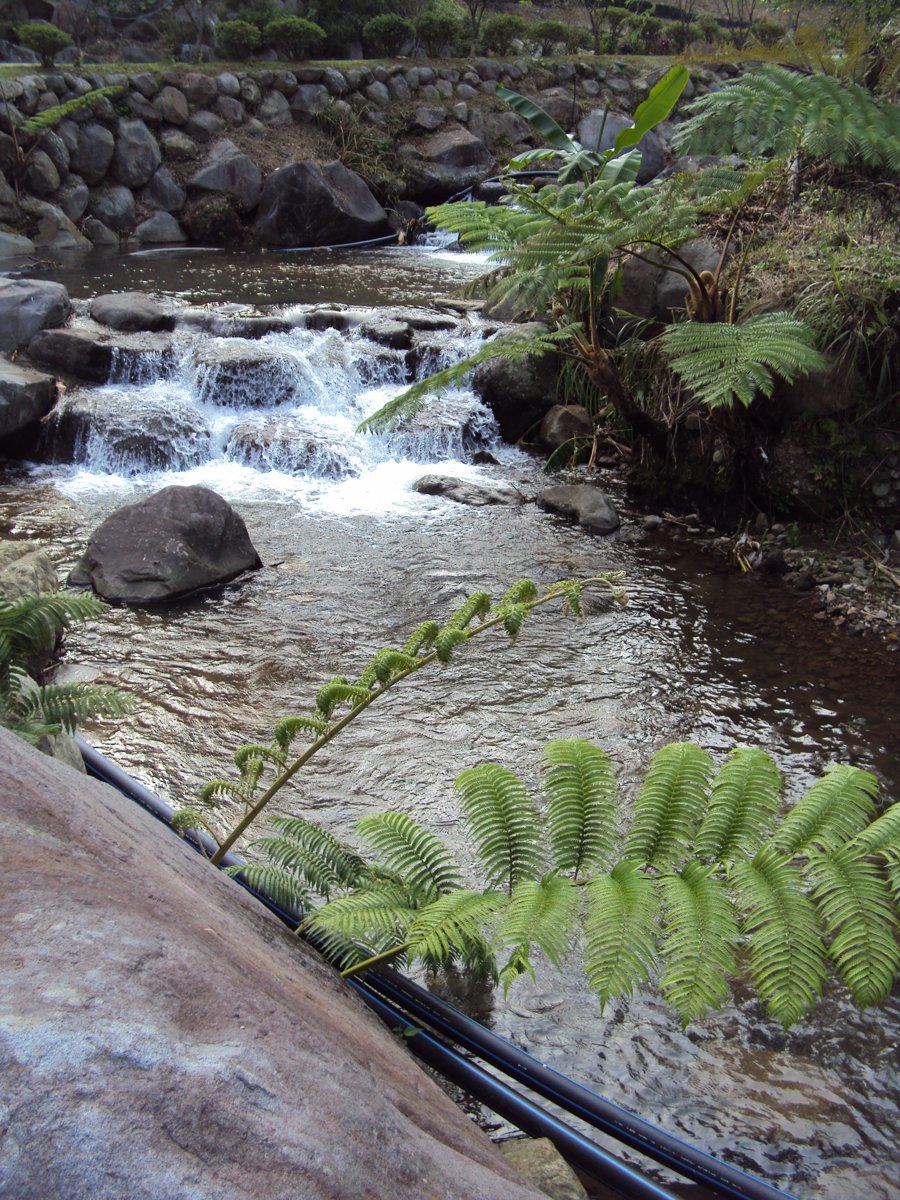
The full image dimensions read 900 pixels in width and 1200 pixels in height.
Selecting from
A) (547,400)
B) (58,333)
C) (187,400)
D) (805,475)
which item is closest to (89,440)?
(187,400)

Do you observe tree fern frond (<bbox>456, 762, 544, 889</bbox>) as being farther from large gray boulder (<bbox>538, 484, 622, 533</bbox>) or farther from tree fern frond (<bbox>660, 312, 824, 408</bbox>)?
large gray boulder (<bbox>538, 484, 622, 533</bbox>)

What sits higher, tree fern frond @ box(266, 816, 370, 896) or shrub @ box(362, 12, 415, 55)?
shrub @ box(362, 12, 415, 55)

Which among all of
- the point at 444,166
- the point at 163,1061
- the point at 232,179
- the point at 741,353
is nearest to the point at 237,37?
the point at 232,179

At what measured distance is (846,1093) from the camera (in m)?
2.50

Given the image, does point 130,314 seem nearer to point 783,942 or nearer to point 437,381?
point 437,381

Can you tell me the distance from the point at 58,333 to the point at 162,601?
4.63 m

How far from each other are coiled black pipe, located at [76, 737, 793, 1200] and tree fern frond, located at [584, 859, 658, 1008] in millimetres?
244

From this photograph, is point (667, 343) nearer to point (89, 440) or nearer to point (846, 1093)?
point (846, 1093)

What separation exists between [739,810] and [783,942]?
403 millimetres

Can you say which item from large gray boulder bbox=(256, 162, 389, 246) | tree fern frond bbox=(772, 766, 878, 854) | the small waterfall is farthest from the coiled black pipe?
large gray boulder bbox=(256, 162, 389, 246)

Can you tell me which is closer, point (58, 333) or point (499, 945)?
point (499, 945)

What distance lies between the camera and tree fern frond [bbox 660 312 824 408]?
193 inches

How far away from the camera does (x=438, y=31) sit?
1925cm

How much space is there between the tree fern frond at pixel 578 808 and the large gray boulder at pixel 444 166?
1646 cm
